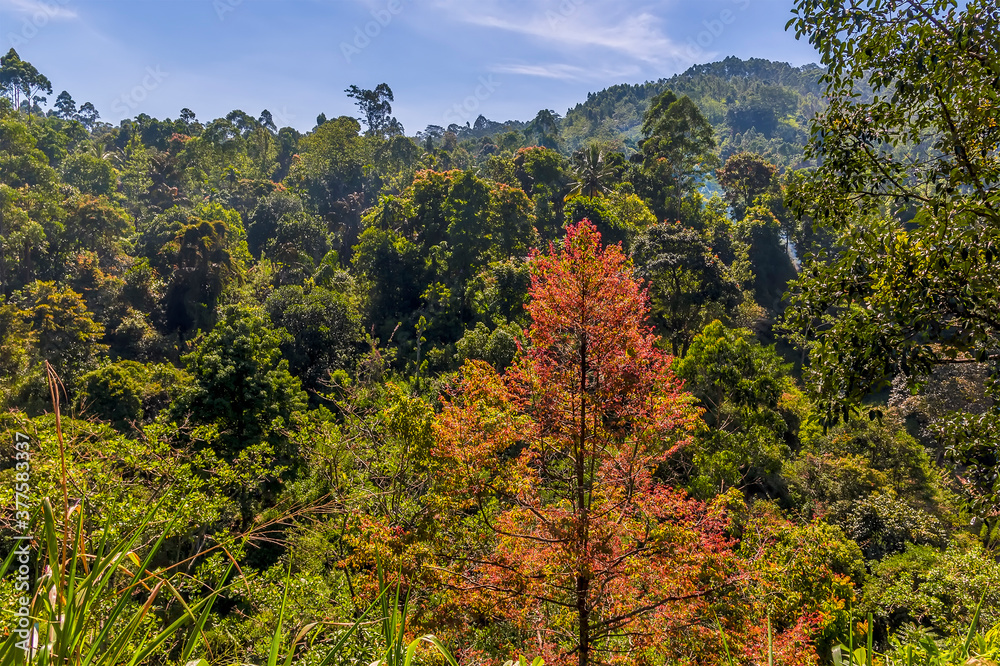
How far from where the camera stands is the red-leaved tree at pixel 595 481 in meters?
4.94

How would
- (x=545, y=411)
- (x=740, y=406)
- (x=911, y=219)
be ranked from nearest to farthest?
(x=911, y=219) < (x=545, y=411) < (x=740, y=406)

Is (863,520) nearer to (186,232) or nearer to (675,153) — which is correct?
(675,153)

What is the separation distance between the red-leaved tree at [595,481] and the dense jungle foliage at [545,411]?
35 mm

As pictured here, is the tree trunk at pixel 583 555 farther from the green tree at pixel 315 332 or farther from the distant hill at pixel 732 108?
the distant hill at pixel 732 108

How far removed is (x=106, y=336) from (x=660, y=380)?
89.2 feet

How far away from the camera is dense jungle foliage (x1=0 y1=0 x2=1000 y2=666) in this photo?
10.8 feet

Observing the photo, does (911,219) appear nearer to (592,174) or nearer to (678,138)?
(592,174)

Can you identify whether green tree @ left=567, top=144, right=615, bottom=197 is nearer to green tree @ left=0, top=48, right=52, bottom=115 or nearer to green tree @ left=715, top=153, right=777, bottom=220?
green tree @ left=715, top=153, right=777, bottom=220

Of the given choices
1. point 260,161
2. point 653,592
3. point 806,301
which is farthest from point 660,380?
point 260,161

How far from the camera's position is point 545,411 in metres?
5.08

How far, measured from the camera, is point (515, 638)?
6.13 m

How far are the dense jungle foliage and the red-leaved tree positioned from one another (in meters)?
0.04

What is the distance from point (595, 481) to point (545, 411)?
117cm

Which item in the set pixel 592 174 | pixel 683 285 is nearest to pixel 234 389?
pixel 683 285
